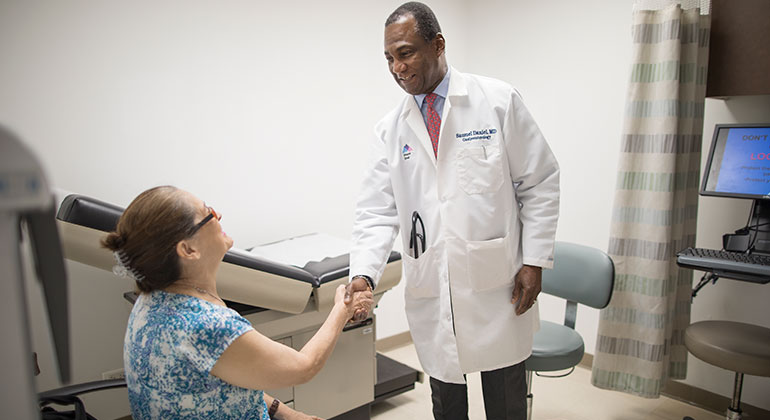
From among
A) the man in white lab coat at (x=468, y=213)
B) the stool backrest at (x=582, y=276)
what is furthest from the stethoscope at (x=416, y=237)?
the stool backrest at (x=582, y=276)

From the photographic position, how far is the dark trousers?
1.69 meters

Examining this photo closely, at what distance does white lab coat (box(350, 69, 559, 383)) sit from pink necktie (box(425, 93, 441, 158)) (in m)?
0.03

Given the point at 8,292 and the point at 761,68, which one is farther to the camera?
the point at 761,68

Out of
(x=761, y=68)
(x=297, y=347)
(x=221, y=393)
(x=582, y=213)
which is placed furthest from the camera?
(x=582, y=213)

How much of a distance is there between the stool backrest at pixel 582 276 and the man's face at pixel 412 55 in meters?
1.17

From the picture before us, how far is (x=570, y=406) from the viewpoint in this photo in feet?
8.69

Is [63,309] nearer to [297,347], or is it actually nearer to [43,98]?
[297,347]

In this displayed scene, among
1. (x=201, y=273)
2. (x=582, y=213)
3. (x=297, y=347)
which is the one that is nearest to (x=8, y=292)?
(x=201, y=273)

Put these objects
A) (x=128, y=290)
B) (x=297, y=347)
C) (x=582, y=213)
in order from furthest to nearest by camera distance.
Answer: (x=582, y=213), (x=128, y=290), (x=297, y=347)

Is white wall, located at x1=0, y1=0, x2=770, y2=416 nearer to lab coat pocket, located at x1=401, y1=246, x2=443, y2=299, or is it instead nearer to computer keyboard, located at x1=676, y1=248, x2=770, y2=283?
computer keyboard, located at x1=676, y1=248, x2=770, y2=283

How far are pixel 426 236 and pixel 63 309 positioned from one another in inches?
50.7

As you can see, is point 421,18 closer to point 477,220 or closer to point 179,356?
point 477,220

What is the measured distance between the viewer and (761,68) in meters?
2.00

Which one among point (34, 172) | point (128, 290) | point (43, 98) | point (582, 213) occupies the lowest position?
point (128, 290)
